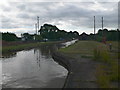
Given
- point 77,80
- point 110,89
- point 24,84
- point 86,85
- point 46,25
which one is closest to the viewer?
point 110,89

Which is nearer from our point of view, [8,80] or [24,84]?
[24,84]

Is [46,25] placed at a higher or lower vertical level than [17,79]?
higher

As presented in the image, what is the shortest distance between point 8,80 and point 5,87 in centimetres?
231

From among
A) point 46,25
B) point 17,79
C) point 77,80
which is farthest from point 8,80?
point 46,25

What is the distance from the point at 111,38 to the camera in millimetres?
78750

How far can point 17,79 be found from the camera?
16.7 meters

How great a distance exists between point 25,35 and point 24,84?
131 meters

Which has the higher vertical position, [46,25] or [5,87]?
[46,25]

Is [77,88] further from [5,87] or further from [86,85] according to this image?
[5,87]

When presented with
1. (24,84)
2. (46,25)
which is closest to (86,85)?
(24,84)

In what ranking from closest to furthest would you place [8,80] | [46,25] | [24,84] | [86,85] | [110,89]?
[110,89] < [86,85] < [24,84] < [8,80] < [46,25]

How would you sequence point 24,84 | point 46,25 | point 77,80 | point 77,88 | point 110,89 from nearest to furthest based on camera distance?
point 110,89
point 77,88
point 77,80
point 24,84
point 46,25

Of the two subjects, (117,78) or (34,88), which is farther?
(34,88)

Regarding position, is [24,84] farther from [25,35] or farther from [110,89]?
[25,35]
